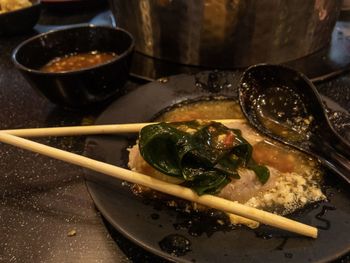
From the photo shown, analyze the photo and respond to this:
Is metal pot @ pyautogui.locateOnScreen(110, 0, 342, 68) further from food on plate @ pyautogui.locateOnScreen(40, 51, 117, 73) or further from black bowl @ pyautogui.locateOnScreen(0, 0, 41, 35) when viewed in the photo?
black bowl @ pyautogui.locateOnScreen(0, 0, 41, 35)

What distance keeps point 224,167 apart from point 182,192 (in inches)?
4.7

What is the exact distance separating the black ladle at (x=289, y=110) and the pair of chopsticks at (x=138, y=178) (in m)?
0.24

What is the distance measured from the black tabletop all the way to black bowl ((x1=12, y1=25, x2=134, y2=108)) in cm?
9

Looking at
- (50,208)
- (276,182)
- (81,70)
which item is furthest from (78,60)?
(276,182)

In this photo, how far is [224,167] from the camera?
86 centimetres

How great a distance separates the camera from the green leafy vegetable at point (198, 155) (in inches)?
32.6

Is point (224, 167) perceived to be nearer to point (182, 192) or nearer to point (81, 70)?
point (182, 192)

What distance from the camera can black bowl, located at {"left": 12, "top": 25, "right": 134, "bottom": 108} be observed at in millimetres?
1136

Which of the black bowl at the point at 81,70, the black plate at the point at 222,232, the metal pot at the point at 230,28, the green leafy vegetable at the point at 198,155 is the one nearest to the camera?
the black plate at the point at 222,232

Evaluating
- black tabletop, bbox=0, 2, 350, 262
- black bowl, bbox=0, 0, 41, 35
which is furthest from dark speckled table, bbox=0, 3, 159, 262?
black bowl, bbox=0, 0, 41, 35

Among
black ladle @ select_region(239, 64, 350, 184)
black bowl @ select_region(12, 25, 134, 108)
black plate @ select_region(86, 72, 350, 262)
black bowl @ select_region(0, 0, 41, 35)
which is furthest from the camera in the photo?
black bowl @ select_region(0, 0, 41, 35)

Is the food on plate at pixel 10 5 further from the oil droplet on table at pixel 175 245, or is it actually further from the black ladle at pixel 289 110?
the oil droplet on table at pixel 175 245

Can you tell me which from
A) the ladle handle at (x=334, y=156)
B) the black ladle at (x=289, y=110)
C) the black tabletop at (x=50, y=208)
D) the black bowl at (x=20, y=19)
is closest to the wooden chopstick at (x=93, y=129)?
the black tabletop at (x=50, y=208)

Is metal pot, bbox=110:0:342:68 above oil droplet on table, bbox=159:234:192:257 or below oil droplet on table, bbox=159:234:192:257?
above
